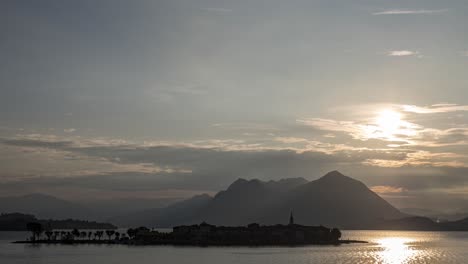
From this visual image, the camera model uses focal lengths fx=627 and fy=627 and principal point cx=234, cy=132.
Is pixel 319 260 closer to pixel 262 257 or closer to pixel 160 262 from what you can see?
pixel 262 257

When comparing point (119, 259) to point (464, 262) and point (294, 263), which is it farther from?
point (464, 262)

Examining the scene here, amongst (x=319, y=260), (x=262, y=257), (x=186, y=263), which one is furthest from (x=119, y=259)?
(x=319, y=260)

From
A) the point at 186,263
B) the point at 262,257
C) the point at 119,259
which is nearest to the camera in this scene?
the point at 186,263

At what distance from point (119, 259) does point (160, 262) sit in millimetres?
15328

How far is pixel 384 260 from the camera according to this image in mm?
175625

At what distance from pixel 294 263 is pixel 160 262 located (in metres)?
32.6

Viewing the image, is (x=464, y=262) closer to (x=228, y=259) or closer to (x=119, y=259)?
(x=228, y=259)

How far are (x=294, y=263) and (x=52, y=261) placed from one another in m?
60.2

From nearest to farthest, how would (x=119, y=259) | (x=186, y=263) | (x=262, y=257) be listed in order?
(x=186, y=263) < (x=119, y=259) < (x=262, y=257)

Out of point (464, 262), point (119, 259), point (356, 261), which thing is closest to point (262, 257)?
point (356, 261)

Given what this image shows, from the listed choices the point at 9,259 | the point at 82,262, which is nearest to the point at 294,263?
the point at 82,262

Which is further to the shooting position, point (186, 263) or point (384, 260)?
point (384, 260)

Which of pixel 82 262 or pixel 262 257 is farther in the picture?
pixel 262 257

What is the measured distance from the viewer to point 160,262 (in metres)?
153
